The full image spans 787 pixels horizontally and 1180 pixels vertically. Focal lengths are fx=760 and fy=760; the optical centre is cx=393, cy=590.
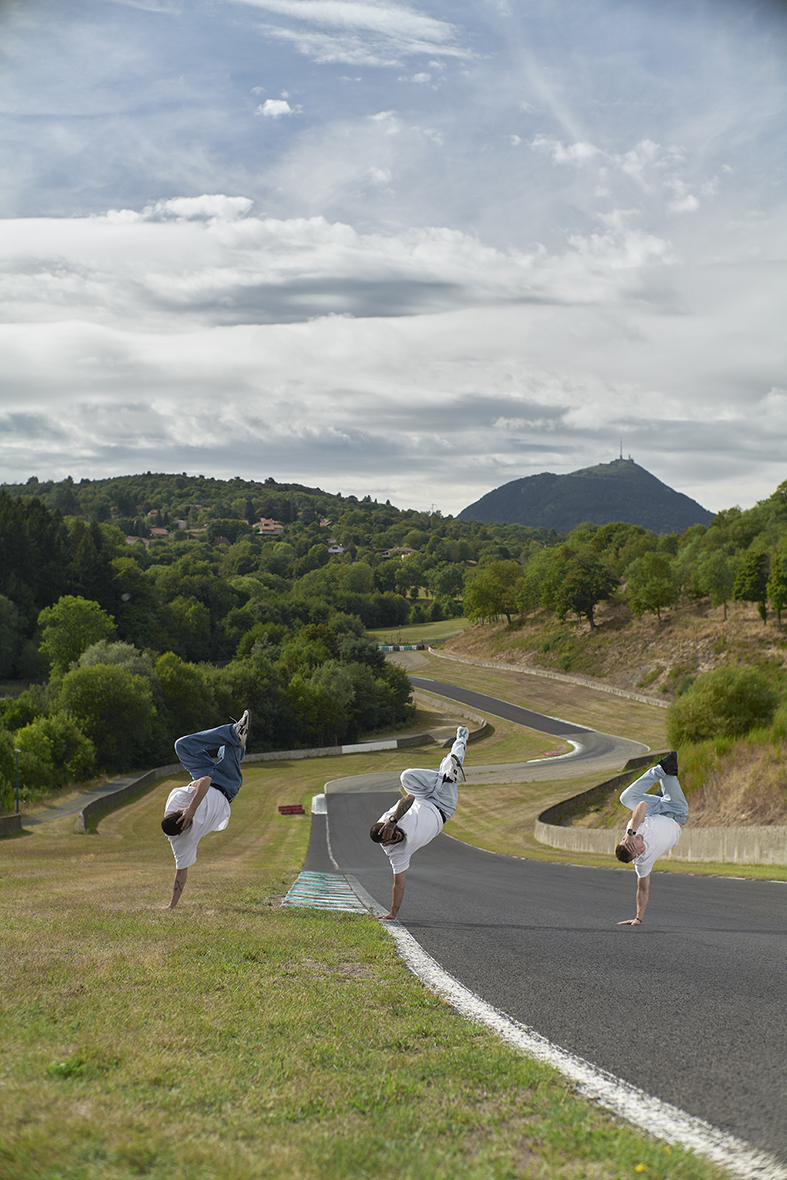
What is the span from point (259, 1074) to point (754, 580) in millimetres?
115132

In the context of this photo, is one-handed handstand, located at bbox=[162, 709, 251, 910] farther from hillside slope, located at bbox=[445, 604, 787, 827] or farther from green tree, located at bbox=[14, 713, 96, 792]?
green tree, located at bbox=[14, 713, 96, 792]

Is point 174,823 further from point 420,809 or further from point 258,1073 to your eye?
point 258,1073

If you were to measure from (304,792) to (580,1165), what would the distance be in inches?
2577

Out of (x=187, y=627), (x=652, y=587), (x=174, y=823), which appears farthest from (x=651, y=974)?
(x=187, y=627)

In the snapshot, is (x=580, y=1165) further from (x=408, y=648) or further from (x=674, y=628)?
(x=408, y=648)

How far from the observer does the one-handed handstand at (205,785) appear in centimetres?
1009

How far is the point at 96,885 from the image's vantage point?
1717 cm

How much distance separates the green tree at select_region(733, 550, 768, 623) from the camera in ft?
353

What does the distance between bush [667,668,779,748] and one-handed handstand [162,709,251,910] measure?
3572 centimetres

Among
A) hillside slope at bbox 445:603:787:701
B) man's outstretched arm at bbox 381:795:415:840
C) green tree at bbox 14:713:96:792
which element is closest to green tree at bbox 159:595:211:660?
hillside slope at bbox 445:603:787:701

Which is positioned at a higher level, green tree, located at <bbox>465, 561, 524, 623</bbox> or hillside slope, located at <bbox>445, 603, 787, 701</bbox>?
green tree, located at <bbox>465, 561, 524, 623</bbox>

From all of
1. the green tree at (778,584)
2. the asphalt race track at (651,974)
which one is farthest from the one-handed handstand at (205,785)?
the green tree at (778,584)

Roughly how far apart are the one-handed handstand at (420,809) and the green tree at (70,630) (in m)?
105

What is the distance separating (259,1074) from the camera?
5.17 metres
